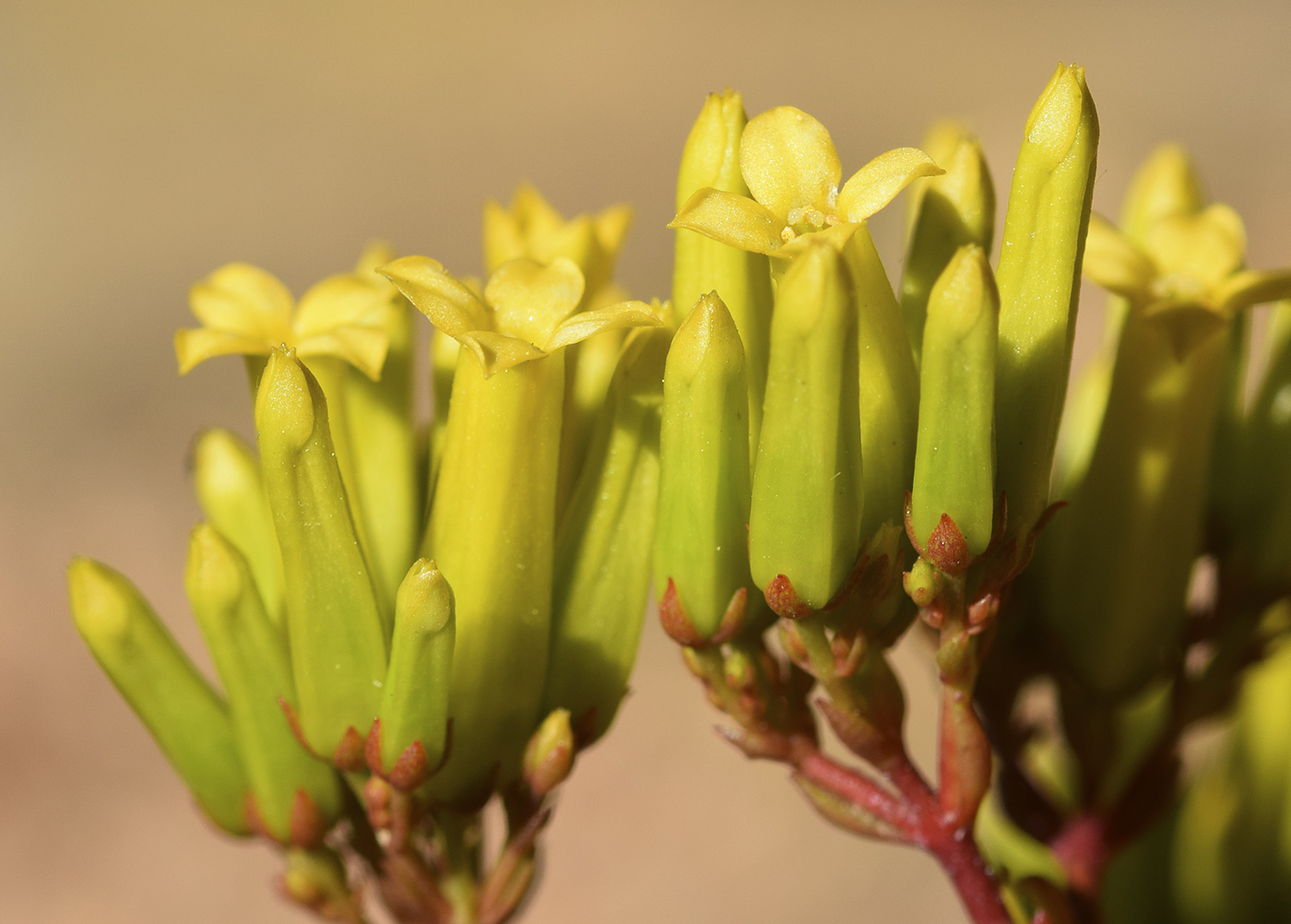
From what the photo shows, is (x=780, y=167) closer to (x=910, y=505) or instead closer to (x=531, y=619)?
(x=910, y=505)

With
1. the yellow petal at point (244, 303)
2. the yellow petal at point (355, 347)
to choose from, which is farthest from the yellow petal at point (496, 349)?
the yellow petal at point (244, 303)

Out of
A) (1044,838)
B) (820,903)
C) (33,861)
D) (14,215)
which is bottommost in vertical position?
(820,903)

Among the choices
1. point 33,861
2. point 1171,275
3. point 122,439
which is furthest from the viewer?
point 122,439

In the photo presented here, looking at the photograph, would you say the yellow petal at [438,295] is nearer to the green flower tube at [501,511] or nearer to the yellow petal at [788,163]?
the green flower tube at [501,511]

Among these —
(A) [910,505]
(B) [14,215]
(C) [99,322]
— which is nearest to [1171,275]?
(A) [910,505]

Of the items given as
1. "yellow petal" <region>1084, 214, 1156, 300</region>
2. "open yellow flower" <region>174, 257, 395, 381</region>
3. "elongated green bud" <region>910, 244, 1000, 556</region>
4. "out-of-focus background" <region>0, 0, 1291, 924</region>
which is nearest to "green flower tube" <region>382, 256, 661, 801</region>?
"open yellow flower" <region>174, 257, 395, 381</region>
